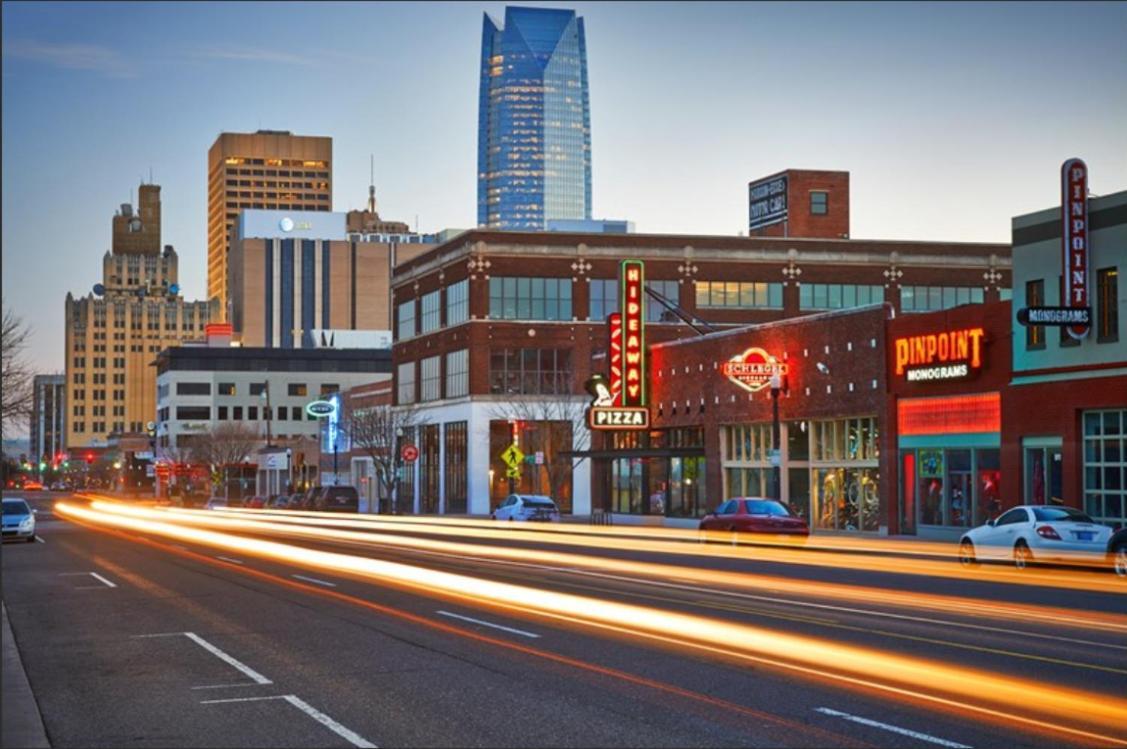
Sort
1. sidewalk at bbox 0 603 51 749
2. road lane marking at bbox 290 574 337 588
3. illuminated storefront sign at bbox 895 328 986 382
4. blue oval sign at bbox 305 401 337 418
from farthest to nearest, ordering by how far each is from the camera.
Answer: blue oval sign at bbox 305 401 337 418
illuminated storefront sign at bbox 895 328 986 382
road lane marking at bbox 290 574 337 588
sidewalk at bbox 0 603 51 749

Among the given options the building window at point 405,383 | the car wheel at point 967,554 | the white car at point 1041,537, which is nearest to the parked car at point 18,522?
the car wheel at point 967,554

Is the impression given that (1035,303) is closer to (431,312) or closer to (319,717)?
(319,717)

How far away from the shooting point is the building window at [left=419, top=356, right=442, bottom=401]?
9400 cm

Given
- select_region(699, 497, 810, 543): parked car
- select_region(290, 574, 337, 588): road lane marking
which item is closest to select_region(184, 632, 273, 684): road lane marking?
select_region(290, 574, 337, 588): road lane marking

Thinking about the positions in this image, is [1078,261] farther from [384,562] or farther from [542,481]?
[542,481]

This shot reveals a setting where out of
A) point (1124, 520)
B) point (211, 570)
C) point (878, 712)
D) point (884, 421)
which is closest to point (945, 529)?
point (884, 421)

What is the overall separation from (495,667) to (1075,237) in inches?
1158

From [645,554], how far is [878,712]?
2759 cm

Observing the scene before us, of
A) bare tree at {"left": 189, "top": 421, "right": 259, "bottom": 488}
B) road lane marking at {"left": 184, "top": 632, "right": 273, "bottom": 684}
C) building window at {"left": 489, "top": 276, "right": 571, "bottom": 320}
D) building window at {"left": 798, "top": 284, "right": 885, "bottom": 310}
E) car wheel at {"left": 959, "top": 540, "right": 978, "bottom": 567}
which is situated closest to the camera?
road lane marking at {"left": 184, "top": 632, "right": 273, "bottom": 684}

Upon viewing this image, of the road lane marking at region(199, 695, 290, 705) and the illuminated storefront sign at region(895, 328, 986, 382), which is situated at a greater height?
the illuminated storefront sign at region(895, 328, 986, 382)

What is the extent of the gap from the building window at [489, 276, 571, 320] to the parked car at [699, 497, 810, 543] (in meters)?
45.0

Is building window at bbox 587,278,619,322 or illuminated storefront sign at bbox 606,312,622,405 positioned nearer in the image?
illuminated storefront sign at bbox 606,312,622,405

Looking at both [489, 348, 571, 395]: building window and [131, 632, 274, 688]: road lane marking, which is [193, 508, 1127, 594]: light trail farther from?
[489, 348, 571, 395]: building window

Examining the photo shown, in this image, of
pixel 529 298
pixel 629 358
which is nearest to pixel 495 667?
pixel 629 358
